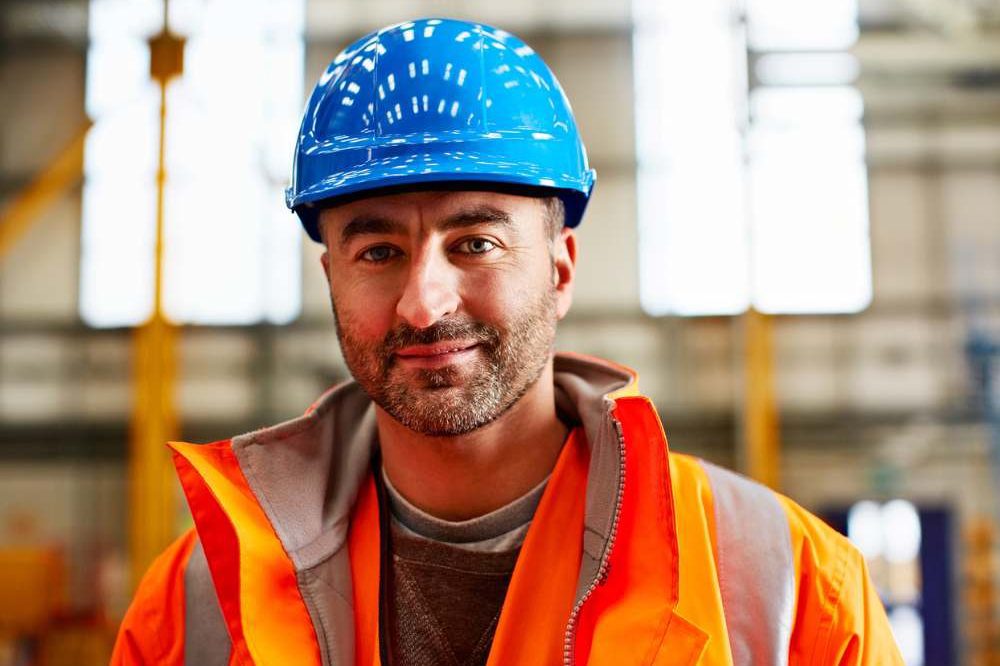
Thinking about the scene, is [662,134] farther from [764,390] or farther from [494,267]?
[494,267]

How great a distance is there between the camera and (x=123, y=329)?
36.1 ft

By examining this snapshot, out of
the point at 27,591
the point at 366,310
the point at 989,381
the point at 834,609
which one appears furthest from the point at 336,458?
the point at 989,381

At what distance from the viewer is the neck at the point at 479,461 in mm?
1914

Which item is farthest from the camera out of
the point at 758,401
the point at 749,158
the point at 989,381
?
the point at 749,158

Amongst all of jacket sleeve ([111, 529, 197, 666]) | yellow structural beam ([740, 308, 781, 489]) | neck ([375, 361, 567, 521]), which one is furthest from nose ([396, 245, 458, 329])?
yellow structural beam ([740, 308, 781, 489])

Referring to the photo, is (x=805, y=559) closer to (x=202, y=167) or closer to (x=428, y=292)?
(x=428, y=292)

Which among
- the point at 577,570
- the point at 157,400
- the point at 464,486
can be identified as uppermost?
the point at 157,400

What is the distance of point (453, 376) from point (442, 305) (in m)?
0.13

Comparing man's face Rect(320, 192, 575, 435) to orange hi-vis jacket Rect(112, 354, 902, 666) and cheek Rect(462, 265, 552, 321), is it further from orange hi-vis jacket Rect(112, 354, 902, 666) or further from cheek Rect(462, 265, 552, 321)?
orange hi-vis jacket Rect(112, 354, 902, 666)

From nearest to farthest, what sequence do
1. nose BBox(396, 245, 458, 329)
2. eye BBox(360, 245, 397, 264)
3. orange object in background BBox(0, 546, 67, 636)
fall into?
nose BBox(396, 245, 458, 329) → eye BBox(360, 245, 397, 264) → orange object in background BBox(0, 546, 67, 636)

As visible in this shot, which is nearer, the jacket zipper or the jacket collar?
the jacket zipper

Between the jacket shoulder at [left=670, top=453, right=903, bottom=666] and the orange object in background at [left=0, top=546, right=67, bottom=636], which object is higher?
the jacket shoulder at [left=670, top=453, right=903, bottom=666]

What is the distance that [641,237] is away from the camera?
422 inches

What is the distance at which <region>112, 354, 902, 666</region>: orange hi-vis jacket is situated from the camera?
161 cm
